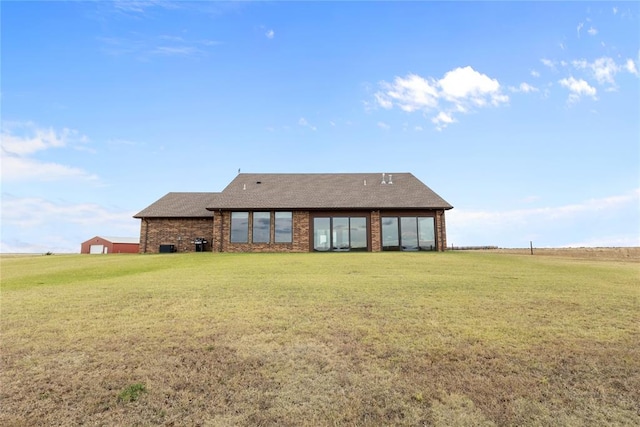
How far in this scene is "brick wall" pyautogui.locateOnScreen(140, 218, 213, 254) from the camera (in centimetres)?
2862

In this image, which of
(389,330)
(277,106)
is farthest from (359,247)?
(389,330)

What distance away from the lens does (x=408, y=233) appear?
86.9 ft

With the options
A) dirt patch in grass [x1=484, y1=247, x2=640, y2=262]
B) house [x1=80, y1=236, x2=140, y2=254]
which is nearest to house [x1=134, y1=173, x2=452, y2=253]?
dirt patch in grass [x1=484, y1=247, x2=640, y2=262]

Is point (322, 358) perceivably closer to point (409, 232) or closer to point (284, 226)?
point (284, 226)

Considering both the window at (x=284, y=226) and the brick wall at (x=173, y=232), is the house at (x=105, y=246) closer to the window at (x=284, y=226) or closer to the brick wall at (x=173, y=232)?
the brick wall at (x=173, y=232)

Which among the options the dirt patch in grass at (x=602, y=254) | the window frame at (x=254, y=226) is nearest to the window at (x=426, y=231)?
the dirt patch in grass at (x=602, y=254)

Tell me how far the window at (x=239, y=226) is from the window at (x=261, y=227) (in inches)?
24.0

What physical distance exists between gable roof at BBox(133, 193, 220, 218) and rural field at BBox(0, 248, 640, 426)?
64.0 feet

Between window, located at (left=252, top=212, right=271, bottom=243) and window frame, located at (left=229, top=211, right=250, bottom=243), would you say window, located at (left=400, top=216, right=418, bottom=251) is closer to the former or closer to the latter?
window, located at (left=252, top=212, right=271, bottom=243)

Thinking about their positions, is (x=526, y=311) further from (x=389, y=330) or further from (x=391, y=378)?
(x=391, y=378)

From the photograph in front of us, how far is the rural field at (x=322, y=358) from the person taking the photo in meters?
4.14

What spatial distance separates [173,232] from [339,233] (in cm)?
1394

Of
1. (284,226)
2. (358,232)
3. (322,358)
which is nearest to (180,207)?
(284,226)

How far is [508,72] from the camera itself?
1794 cm
